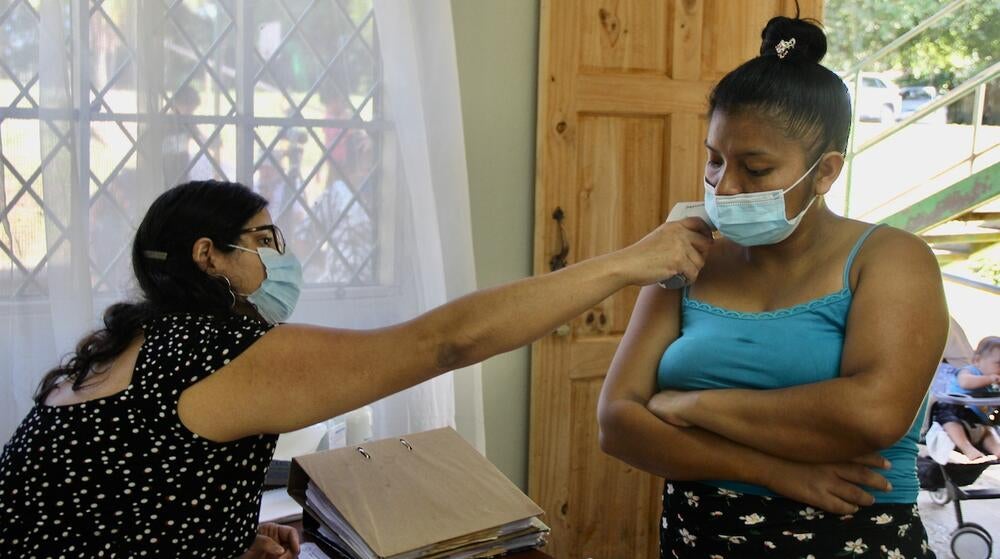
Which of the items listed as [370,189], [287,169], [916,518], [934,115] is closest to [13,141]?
[287,169]

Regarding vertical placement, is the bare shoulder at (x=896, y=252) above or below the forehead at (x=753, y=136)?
below

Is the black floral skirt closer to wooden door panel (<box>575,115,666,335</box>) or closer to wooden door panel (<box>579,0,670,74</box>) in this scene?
wooden door panel (<box>575,115,666,335</box>)

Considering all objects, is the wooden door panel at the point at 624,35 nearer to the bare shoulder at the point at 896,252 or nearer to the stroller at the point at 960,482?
the bare shoulder at the point at 896,252

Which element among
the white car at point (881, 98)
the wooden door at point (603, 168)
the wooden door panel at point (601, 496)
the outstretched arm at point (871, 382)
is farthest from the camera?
the white car at point (881, 98)

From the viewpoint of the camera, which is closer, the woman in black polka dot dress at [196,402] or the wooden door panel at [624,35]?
the woman in black polka dot dress at [196,402]

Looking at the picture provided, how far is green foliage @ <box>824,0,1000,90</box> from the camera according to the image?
277 inches

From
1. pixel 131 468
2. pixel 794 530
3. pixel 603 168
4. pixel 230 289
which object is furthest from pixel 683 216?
pixel 603 168

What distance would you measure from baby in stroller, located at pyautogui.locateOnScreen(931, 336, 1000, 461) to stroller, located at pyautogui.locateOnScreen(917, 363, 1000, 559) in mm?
46

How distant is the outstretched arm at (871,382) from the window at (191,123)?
135 centimetres

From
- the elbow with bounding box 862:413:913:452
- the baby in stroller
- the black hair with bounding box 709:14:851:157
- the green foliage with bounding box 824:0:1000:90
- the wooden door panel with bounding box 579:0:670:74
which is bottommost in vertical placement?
the baby in stroller

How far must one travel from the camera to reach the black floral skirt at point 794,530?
131cm

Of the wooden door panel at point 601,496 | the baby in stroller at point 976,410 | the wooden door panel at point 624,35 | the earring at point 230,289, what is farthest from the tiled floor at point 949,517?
the earring at point 230,289

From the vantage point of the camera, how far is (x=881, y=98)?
7520 millimetres

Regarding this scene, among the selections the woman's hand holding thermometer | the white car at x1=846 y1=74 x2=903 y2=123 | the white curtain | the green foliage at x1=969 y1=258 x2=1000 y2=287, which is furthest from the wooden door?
the white car at x1=846 y1=74 x2=903 y2=123
